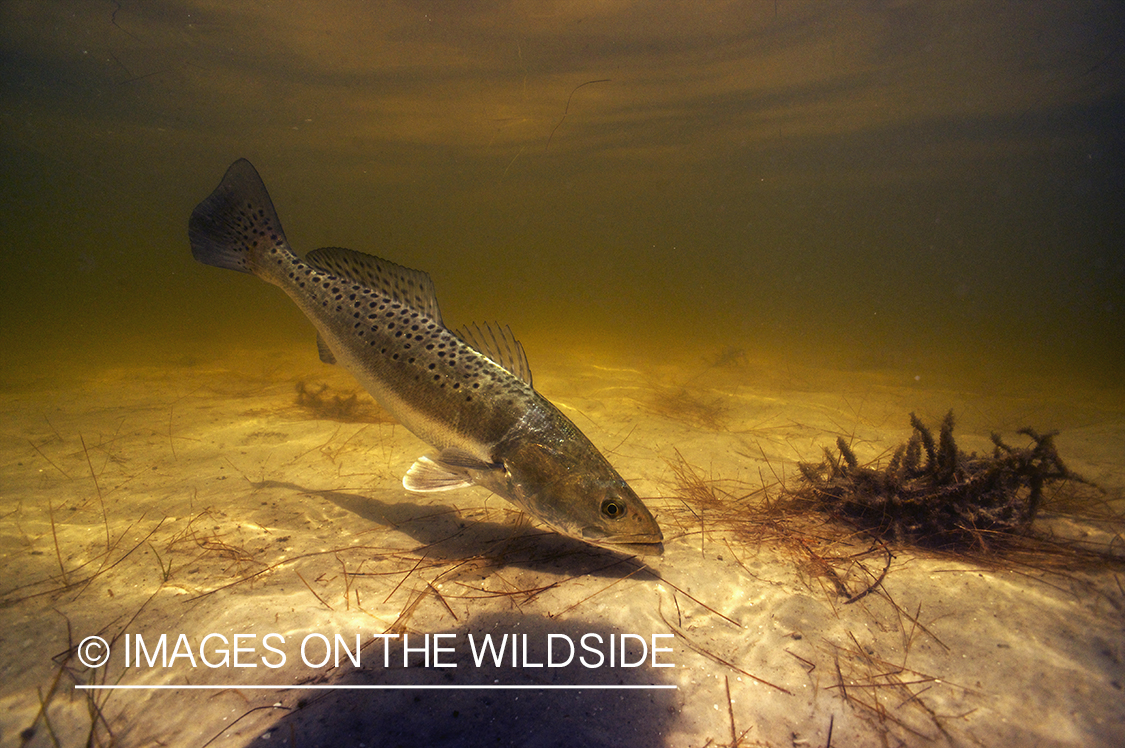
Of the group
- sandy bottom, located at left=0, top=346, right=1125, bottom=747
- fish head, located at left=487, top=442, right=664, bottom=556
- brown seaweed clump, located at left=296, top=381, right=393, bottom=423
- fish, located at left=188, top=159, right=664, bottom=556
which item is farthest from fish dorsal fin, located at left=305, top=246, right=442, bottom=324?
brown seaweed clump, located at left=296, top=381, right=393, bottom=423

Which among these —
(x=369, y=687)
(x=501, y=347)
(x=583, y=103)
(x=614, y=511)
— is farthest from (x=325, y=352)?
(x=583, y=103)

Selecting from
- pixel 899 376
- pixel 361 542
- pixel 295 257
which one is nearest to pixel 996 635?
pixel 361 542

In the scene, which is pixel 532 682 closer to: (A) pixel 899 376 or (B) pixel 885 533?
(B) pixel 885 533

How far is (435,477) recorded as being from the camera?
294 centimetres

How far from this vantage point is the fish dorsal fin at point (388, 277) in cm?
345

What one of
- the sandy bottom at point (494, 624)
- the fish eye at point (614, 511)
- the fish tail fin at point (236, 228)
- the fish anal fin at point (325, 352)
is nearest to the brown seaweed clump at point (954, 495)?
the sandy bottom at point (494, 624)

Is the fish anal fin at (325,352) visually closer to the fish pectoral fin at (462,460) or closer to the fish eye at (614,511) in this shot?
the fish pectoral fin at (462,460)

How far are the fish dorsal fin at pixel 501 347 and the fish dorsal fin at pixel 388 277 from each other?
1.06 feet

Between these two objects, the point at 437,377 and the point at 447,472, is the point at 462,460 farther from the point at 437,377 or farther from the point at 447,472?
the point at 437,377

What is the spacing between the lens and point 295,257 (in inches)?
139

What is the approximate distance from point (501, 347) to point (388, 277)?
3.53 feet

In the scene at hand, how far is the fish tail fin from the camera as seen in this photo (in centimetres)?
358

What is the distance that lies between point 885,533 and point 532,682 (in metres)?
2.84

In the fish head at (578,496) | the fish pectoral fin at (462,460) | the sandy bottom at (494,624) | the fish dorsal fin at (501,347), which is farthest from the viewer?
the fish dorsal fin at (501,347)
